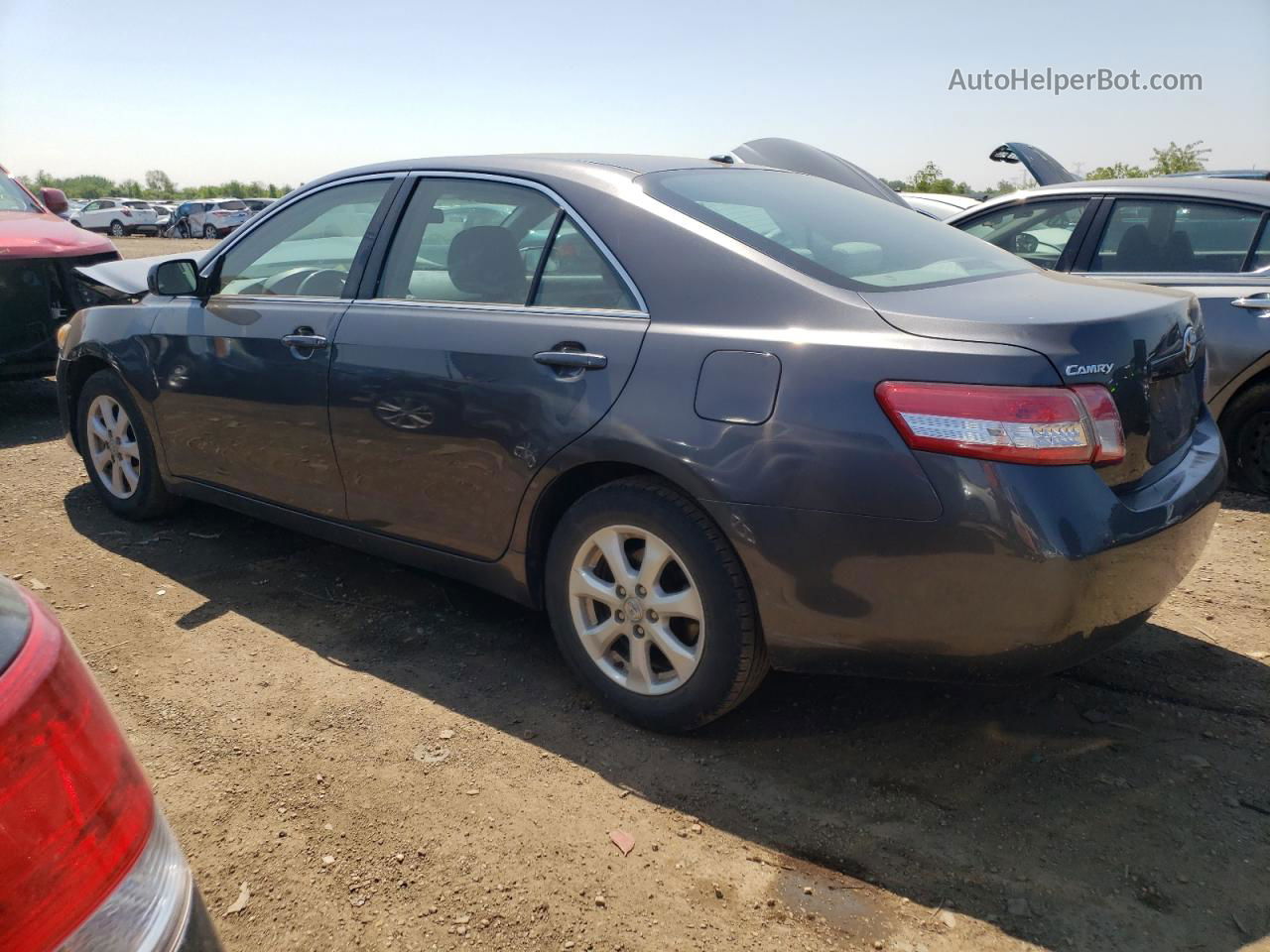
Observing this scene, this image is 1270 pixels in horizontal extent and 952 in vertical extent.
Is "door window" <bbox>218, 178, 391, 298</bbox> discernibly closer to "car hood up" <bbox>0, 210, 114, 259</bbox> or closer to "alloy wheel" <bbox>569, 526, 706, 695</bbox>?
"alloy wheel" <bbox>569, 526, 706, 695</bbox>

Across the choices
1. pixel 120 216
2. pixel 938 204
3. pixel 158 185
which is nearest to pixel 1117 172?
pixel 938 204

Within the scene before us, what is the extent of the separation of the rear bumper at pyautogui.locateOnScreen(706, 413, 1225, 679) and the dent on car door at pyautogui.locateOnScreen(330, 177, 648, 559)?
0.64 meters

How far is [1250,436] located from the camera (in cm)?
528

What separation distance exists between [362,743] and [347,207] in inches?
80.0

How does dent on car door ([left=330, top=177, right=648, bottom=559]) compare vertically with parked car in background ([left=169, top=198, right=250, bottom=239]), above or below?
above

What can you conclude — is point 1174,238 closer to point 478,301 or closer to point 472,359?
point 478,301

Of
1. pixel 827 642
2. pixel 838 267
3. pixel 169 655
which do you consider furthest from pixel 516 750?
pixel 838 267

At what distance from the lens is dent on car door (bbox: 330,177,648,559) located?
3.03 meters

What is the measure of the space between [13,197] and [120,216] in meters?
37.9

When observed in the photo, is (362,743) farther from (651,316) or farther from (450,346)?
(651,316)

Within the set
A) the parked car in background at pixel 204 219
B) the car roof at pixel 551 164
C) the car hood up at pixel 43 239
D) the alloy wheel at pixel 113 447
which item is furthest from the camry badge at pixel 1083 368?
the parked car in background at pixel 204 219

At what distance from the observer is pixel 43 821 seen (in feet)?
3.67

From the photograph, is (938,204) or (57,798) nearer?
(57,798)

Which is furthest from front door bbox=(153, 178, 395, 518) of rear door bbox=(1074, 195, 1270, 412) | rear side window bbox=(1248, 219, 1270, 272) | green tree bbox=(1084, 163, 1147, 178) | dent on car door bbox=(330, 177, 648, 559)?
green tree bbox=(1084, 163, 1147, 178)
